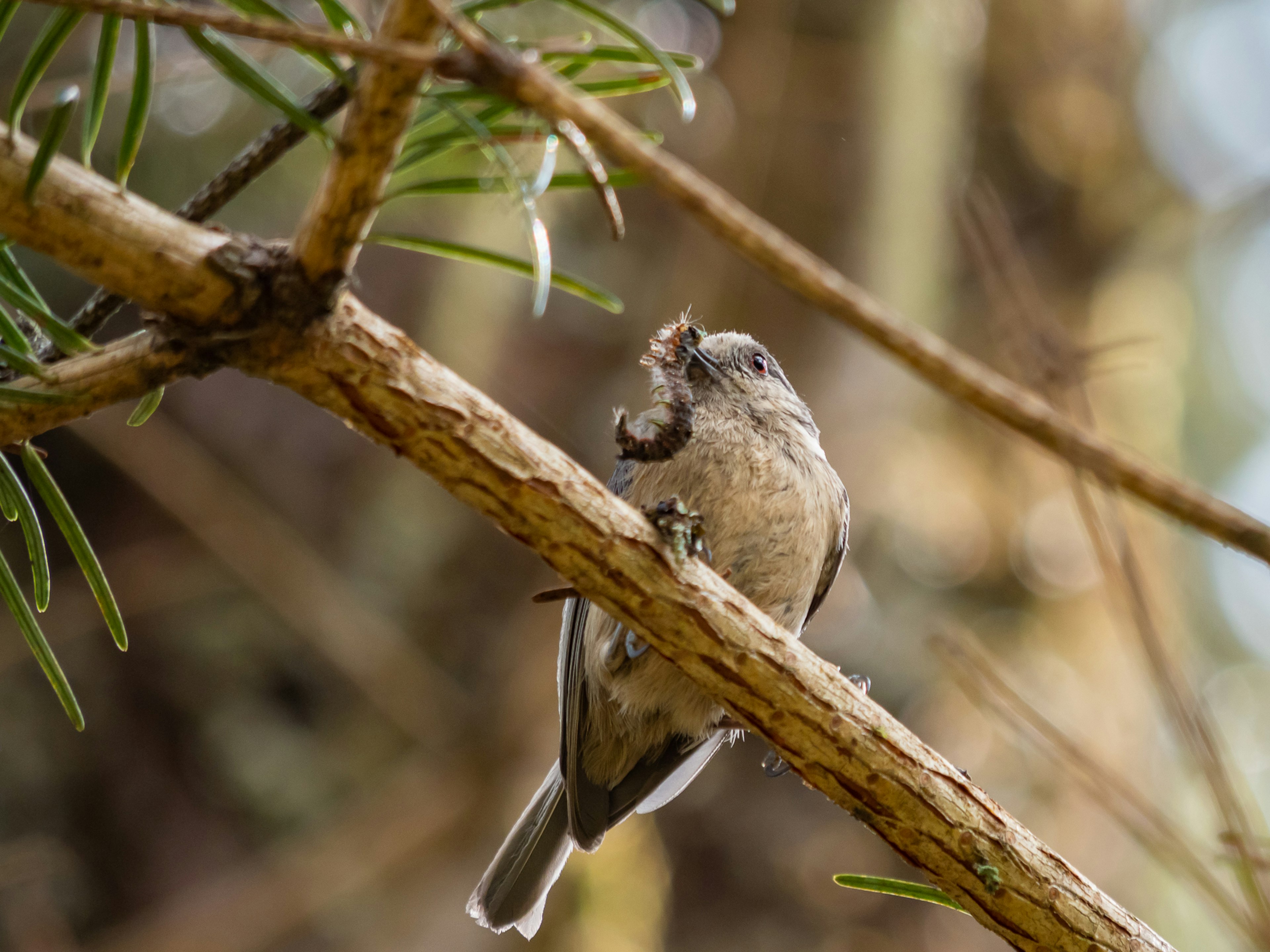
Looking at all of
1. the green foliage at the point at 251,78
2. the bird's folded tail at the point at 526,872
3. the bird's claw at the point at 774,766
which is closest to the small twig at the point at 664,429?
the green foliage at the point at 251,78

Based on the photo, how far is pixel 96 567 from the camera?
147cm

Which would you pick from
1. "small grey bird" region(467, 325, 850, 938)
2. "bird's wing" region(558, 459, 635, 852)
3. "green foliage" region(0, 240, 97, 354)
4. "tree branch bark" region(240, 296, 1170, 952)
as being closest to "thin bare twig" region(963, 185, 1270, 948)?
"tree branch bark" region(240, 296, 1170, 952)

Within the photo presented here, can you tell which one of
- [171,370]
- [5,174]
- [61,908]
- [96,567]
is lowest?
[61,908]

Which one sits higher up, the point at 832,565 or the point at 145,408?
the point at 145,408

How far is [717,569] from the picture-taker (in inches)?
102

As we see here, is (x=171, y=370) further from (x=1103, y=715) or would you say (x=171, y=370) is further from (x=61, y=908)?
(x=1103, y=715)

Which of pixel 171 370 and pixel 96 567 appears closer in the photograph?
pixel 171 370

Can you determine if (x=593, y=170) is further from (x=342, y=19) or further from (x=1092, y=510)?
(x=1092, y=510)

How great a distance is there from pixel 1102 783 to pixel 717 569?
1.02 m

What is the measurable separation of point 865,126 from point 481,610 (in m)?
3.45

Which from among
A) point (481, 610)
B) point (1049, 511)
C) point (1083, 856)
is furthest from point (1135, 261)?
point (481, 610)

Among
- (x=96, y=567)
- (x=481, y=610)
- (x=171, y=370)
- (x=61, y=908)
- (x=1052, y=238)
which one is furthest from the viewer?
(x=1052, y=238)

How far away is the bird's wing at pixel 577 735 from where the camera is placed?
2881mm

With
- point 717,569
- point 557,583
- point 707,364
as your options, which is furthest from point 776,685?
point 557,583
